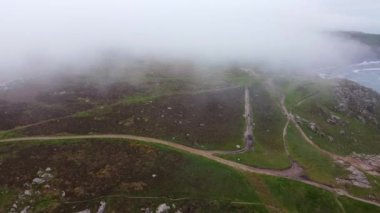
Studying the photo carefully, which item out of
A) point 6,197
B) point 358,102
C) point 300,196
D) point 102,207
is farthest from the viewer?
point 358,102

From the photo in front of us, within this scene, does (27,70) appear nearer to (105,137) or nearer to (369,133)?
(105,137)

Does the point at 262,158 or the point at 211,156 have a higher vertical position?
the point at 211,156

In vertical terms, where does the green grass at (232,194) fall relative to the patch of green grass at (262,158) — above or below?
below

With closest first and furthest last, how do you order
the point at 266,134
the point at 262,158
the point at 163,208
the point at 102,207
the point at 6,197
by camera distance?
the point at 102,207 < the point at 163,208 < the point at 6,197 < the point at 262,158 < the point at 266,134

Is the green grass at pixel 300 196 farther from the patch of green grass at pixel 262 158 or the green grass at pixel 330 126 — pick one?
the green grass at pixel 330 126

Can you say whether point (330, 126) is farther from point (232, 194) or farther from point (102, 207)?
point (102, 207)

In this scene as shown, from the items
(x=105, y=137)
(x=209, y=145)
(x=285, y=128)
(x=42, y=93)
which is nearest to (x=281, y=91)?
(x=285, y=128)

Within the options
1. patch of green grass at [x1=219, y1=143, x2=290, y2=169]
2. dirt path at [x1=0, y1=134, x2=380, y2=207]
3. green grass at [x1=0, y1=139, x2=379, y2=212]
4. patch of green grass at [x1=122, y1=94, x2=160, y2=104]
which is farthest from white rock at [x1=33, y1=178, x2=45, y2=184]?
patch of green grass at [x1=122, y1=94, x2=160, y2=104]

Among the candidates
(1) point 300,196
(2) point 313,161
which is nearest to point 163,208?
(1) point 300,196

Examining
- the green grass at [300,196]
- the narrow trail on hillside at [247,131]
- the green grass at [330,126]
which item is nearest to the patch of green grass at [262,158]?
the narrow trail on hillside at [247,131]
